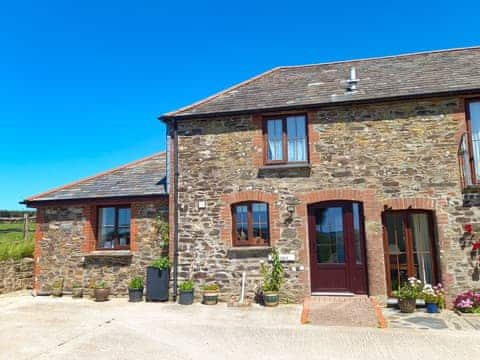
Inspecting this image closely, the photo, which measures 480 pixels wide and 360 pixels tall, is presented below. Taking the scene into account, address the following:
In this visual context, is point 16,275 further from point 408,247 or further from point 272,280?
point 408,247

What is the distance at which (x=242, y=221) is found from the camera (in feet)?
34.0

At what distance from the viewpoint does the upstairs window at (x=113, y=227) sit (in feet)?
38.5

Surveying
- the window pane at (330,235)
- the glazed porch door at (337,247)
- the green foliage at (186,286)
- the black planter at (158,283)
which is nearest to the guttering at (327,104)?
the glazed porch door at (337,247)

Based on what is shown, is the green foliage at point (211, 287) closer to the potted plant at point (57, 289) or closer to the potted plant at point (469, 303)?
the potted plant at point (57, 289)

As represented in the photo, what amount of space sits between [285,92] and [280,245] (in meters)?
4.61

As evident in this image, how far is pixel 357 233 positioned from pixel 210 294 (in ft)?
13.9

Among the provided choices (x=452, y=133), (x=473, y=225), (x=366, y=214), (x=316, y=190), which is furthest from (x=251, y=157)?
(x=473, y=225)

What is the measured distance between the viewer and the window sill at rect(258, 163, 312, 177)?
10.0 m

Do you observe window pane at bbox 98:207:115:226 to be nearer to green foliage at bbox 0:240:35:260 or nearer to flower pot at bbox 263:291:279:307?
green foliage at bbox 0:240:35:260

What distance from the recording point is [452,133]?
30.9ft

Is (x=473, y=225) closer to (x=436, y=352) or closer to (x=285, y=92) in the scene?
(x=436, y=352)

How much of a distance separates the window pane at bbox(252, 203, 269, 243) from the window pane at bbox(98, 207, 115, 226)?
474cm

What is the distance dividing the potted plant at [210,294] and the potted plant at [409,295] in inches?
178

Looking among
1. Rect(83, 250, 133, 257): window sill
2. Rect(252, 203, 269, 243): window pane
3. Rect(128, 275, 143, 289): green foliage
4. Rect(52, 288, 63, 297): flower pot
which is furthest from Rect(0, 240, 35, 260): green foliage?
A: Rect(252, 203, 269, 243): window pane
